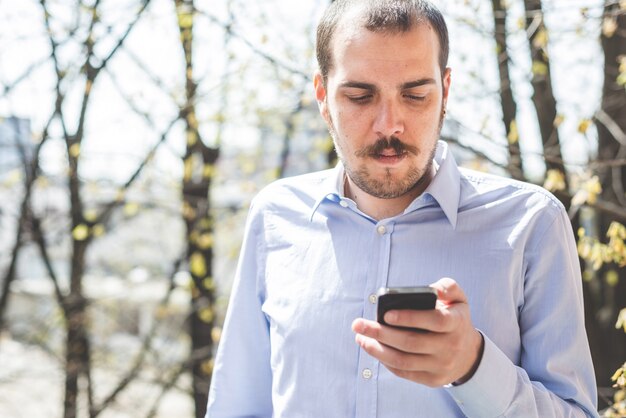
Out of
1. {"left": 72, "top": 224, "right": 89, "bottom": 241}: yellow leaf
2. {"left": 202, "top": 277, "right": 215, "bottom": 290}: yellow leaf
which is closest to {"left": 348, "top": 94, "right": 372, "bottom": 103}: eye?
{"left": 72, "top": 224, "right": 89, "bottom": 241}: yellow leaf

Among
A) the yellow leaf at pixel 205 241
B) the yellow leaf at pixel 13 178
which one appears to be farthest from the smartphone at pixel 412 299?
the yellow leaf at pixel 13 178

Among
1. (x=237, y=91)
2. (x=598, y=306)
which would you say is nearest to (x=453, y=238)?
(x=237, y=91)

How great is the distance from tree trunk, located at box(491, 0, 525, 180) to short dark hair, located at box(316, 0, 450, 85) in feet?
6.13

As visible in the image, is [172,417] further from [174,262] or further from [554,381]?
[554,381]

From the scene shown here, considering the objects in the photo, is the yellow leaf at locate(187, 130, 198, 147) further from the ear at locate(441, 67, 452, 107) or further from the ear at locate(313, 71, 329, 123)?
the ear at locate(441, 67, 452, 107)

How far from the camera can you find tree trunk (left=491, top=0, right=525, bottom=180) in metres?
4.23

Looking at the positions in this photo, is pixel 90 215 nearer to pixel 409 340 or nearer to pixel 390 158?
pixel 390 158

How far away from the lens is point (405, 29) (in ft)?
6.38

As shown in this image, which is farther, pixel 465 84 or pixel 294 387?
pixel 465 84

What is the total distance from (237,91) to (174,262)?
6.04ft

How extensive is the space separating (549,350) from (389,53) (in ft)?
2.67

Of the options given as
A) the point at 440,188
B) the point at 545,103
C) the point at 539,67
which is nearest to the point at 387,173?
the point at 440,188

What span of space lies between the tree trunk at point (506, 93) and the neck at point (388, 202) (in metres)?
1.80

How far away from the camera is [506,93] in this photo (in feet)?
17.6
